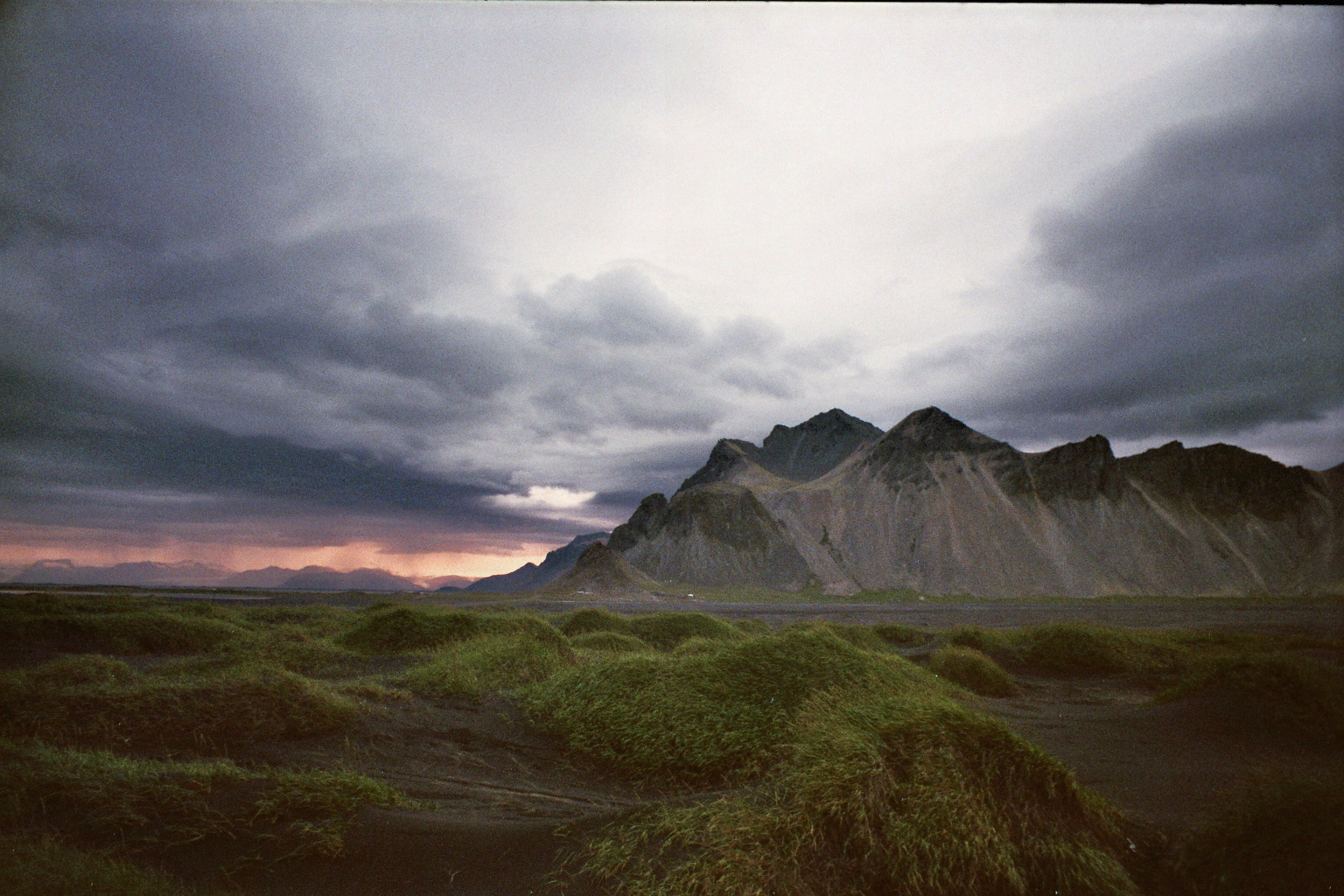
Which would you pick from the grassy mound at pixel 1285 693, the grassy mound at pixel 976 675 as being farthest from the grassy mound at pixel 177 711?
the grassy mound at pixel 976 675

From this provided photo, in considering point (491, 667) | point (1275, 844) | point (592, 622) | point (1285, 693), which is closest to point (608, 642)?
point (491, 667)

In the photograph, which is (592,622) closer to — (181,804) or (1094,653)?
(1094,653)

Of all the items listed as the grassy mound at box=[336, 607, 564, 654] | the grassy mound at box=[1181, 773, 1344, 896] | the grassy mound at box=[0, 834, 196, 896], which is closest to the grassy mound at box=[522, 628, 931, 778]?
the grassy mound at box=[1181, 773, 1344, 896]

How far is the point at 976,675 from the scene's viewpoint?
48.4ft

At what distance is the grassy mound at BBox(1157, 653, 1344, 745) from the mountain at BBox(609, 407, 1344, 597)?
10123cm

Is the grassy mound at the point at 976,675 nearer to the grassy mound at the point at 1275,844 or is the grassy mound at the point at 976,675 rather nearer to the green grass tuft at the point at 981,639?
the green grass tuft at the point at 981,639

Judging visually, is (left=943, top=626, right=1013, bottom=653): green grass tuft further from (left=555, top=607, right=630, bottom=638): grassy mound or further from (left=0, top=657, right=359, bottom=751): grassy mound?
(left=0, top=657, right=359, bottom=751): grassy mound

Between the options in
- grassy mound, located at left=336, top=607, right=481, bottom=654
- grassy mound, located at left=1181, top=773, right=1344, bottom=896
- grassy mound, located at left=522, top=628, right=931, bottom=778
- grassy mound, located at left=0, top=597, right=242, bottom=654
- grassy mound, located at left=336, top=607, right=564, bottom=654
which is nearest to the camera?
grassy mound, located at left=1181, top=773, right=1344, bottom=896

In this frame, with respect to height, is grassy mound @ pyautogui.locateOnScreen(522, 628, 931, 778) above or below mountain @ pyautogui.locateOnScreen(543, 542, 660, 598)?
above

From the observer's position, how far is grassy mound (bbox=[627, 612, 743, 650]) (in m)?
19.4

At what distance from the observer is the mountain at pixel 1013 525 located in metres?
101

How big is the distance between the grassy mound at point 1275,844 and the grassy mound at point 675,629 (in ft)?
49.8

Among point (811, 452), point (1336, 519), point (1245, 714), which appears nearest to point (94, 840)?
point (1245, 714)

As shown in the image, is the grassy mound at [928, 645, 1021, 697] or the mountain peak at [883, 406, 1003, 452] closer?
the grassy mound at [928, 645, 1021, 697]
